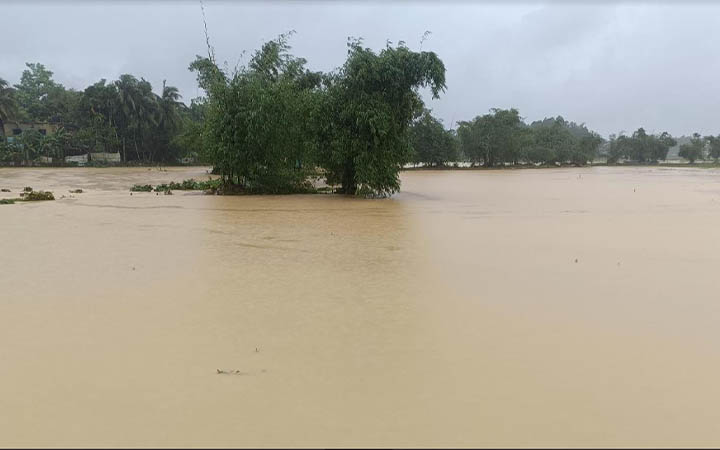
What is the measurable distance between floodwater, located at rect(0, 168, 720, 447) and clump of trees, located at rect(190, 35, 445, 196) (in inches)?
356

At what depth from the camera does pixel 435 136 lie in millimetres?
50969

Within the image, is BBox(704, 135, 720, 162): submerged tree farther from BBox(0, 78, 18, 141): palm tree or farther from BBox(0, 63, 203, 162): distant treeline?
BBox(0, 78, 18, 141): palm tree

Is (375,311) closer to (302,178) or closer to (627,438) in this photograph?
(627,438)

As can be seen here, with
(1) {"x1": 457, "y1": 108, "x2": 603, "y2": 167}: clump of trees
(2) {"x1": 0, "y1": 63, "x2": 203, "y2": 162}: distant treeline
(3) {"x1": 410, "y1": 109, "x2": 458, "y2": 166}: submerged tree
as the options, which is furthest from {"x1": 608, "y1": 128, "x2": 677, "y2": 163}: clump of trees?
(2) {"x1": 0, "y1": 63, "x2": 203, "y2": 162}: distant treeline

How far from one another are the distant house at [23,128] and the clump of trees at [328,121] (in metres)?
39.3

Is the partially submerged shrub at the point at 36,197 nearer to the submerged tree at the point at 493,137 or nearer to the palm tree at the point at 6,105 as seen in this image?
the palm tree at the point at 6,105

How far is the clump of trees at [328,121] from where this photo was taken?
683 inches

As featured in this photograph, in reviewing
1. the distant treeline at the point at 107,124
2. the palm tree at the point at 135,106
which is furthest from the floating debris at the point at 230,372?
the palm tree at the point at 135,106

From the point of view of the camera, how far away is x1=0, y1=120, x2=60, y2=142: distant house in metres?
49.9

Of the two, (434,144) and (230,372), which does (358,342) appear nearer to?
(230,372)

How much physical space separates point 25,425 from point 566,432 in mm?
2966

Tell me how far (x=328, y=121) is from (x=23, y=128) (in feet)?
151

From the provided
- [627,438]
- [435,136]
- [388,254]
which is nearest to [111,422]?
[627,438]

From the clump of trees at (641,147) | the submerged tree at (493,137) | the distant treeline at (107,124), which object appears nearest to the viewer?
the distant treeline at (107,124)
